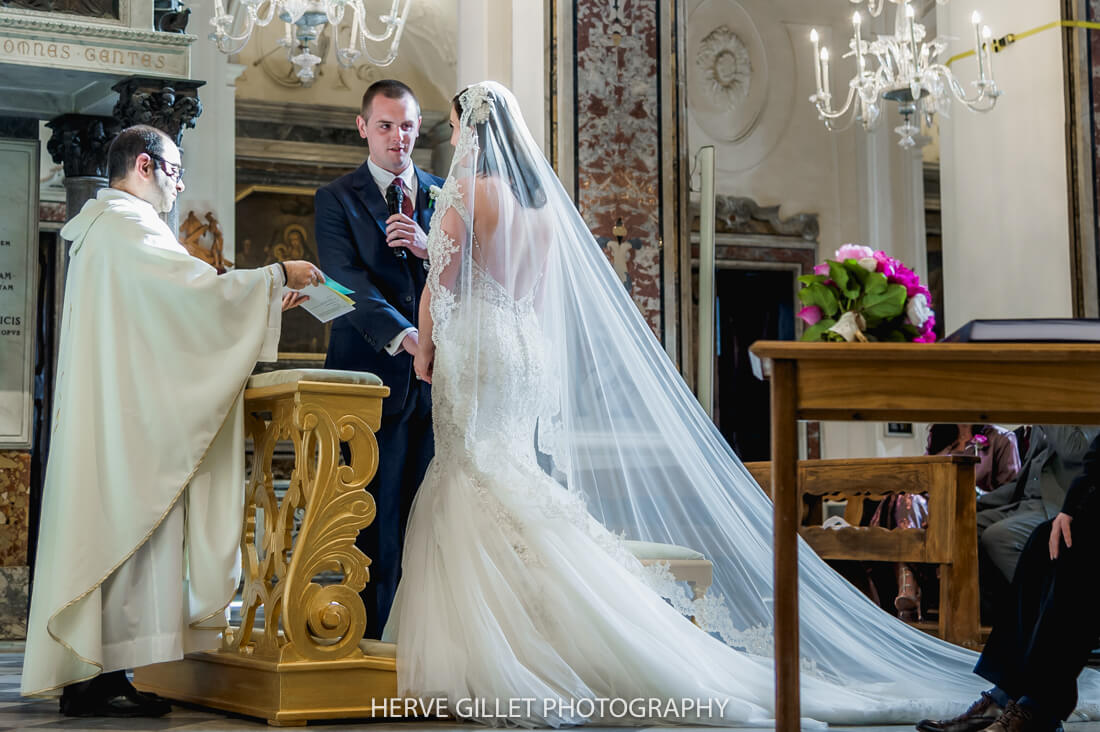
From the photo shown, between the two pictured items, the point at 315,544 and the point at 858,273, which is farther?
the point at 315,544

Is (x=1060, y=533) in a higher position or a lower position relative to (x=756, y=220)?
lower

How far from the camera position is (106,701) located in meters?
3.55

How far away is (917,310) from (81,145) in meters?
4.99

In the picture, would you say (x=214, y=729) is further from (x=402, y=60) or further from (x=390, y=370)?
(x=402, y=60)

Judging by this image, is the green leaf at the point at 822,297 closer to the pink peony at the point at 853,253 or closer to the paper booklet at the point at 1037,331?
the pink peony at the point at 853,253

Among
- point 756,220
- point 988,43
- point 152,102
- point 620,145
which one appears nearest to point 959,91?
point 988,43

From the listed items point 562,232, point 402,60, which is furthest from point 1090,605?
point 402,60

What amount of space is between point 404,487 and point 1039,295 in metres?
5.23

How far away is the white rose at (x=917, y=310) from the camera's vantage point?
2.97 meters

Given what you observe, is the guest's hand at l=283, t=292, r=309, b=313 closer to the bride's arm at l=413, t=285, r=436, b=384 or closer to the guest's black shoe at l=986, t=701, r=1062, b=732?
the bride's arm at l=413, t=285, r=436, b=384

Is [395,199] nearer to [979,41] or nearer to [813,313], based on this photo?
[813,313]

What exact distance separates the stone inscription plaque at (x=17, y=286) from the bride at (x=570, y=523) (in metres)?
3.66

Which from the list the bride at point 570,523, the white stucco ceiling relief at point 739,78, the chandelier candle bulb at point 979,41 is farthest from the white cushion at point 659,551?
the white stucco ceiling relief at point 739,78

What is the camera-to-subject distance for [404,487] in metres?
4.18
